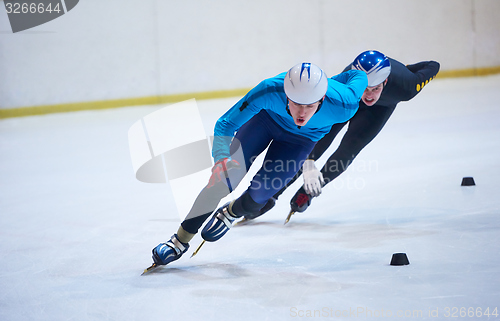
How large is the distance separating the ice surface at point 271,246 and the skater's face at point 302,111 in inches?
31.3

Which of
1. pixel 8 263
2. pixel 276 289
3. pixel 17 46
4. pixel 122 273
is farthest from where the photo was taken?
pixel 17 46

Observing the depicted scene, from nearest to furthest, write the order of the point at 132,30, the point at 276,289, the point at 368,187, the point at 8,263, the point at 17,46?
1. the point at 276,289
2. the point at 8,263
3. the point at 368,187
4. the point at 17,46
5. the point at 132,30

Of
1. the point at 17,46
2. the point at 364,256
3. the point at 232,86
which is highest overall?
the point at 17,46

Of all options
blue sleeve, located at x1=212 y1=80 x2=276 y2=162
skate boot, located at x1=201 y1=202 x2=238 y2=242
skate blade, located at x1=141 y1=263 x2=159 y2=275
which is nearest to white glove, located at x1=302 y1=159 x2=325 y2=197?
skate boot, located at x1=201 y1=202 x2=238 y2=242

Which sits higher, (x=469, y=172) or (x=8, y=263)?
(x=8, y=263)

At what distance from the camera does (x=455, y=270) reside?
107 inches

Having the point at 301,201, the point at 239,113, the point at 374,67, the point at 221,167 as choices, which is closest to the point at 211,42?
the point at 301,201

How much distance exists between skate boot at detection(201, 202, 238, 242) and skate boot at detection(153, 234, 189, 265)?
5.1 inches

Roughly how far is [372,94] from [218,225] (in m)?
1.41

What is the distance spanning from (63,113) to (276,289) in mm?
7873

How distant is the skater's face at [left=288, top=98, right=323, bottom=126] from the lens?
272cm

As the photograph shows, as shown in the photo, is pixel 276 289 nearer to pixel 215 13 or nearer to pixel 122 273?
pixel 122 273

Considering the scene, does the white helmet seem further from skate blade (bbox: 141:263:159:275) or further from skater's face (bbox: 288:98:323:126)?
skate blade (bbox: 141:263:159:275)

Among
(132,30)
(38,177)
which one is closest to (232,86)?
(132,30)
